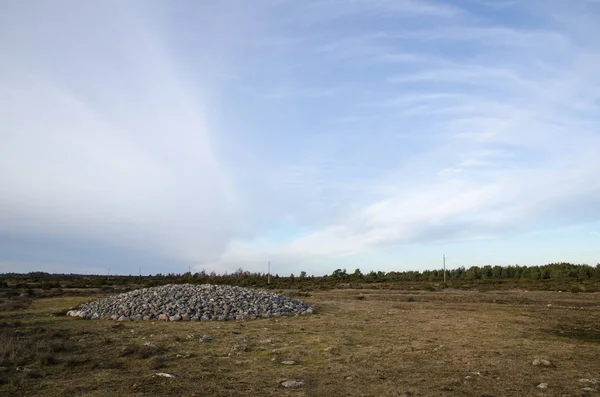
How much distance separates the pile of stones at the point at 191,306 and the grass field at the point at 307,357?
51.3 inches

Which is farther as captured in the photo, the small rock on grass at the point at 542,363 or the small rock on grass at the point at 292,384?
the small rock on grass at the point at 542,363

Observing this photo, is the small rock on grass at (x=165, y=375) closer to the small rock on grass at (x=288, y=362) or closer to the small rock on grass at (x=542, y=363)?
the small rock on grass at (x=288, y=362)

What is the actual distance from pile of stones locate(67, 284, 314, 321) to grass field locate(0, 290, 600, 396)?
130 centimetres

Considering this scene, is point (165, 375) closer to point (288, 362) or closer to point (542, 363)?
point (288, 362)

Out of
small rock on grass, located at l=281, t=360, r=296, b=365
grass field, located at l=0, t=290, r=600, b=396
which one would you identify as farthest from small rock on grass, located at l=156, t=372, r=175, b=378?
small rock on grass, located at l=281, t=360, r=296, b=365

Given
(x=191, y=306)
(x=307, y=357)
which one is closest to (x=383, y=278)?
(x=191, y=306)

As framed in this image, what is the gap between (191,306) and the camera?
18094 mm

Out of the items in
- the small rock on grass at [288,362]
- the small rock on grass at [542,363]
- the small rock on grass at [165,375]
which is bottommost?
the small rock on grass at [288,362]

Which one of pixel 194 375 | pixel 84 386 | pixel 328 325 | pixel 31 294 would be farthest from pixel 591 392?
pixel 31 294

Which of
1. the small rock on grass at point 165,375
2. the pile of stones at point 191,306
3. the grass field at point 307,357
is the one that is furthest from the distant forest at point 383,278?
the small rock on grass at point 165,375

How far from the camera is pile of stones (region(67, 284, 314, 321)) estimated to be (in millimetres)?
17297

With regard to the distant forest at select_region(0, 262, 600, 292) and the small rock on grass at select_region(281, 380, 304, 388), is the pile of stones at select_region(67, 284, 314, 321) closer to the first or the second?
the small rock on grass at select_region(281, 380, 304, 388)

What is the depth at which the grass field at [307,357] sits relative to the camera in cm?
722

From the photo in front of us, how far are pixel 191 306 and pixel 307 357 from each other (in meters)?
9.63
